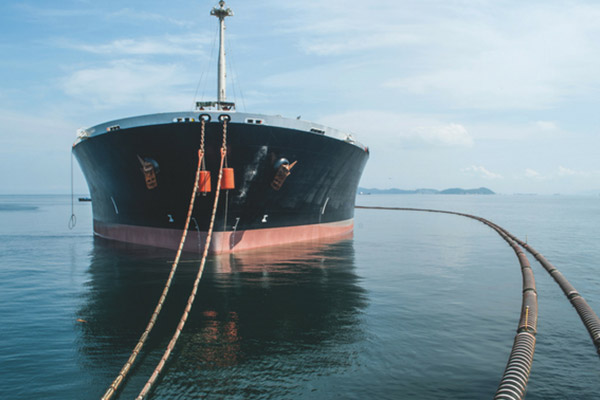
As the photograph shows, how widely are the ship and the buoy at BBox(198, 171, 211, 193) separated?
0.04m

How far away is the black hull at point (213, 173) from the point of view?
18219mm

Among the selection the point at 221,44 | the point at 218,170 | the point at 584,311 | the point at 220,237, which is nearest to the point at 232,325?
the point at 584,311

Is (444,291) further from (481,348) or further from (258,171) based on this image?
(258,171)

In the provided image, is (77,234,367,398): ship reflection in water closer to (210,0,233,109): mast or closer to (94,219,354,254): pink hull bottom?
(94,219,354,254): pink hull bottom

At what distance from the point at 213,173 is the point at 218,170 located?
29 centimetres

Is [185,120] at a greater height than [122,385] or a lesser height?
greater

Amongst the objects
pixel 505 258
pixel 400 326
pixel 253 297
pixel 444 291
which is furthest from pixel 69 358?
pixel 505 258

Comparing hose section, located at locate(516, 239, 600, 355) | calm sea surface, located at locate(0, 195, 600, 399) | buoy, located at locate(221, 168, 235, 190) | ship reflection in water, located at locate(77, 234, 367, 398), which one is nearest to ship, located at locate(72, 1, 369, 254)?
buoy, located at locate(221, 168, 235, 190)

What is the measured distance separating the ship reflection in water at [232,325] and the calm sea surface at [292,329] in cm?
4

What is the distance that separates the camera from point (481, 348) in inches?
339

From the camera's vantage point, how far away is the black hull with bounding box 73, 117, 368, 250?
18219 millimetres

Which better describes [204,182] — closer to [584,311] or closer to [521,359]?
[521,359]

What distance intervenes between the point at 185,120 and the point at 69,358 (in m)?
11.7

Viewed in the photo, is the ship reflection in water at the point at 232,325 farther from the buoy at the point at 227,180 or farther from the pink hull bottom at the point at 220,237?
the buoy at the point at 227,180
